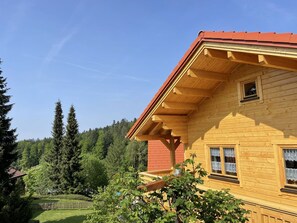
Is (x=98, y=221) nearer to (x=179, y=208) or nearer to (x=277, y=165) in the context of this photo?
(x=179, y=208)

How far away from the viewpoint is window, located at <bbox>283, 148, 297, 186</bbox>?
6066 mm

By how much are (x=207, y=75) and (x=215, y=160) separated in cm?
321

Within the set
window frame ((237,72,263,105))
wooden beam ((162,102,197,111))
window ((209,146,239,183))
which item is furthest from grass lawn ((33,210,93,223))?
window frame ((237,72,263,105))

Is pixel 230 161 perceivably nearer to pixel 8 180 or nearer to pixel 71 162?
pixel 8 180

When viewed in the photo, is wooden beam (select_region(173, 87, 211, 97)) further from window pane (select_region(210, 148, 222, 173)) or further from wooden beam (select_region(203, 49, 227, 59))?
window pane (select_region(210, 148, 222, 173))

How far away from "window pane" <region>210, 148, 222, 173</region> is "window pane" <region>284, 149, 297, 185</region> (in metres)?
2.43

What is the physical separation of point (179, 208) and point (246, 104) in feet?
14.4

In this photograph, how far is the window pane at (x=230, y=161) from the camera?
25.8 ft

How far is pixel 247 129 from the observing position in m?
7.31

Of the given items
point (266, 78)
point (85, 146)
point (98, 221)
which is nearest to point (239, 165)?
point (266, 78)

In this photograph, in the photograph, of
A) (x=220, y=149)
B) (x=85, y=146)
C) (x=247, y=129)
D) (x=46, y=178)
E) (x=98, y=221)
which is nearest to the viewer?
(x=98, y=221)

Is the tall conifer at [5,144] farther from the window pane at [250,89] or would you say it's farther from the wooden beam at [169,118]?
the window pane at [250,89]

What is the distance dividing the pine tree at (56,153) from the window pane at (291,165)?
1604 inches

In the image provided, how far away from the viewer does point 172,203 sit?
14.9 ft
